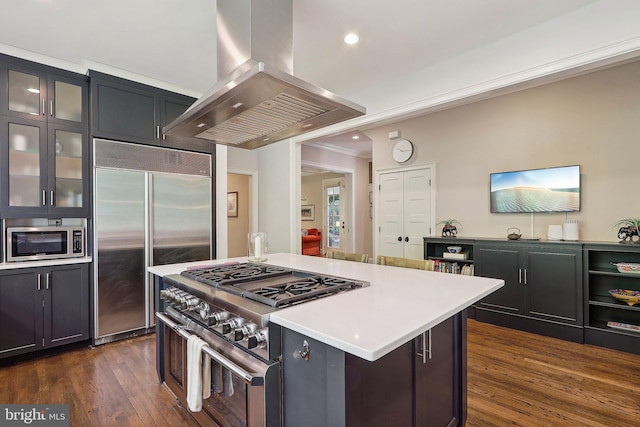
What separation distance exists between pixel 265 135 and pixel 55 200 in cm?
229

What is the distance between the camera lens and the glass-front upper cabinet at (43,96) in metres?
2.81

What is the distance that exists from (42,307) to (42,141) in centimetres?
151

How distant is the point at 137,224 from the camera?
131 inches

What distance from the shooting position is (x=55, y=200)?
3000 mm

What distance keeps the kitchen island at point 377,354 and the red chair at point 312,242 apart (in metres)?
7.50


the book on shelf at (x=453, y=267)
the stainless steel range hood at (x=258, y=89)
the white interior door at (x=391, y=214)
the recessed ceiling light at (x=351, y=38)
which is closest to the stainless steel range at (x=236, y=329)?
the stainless steel range hood at (x=258, y=89)

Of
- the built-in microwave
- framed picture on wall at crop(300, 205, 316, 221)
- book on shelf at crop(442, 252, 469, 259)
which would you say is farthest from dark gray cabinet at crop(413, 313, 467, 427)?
framed picture on wall at crop(300, 205, 316, 221)

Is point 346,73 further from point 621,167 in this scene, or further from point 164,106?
point 621,167

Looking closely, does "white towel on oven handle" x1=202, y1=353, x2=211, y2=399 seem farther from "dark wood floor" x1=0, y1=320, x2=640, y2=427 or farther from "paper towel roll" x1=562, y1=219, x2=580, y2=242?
"paper towel roll" x1=562, y1=219, x2=580, y2=242

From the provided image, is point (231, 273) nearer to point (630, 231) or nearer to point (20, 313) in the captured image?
point (20, 313)

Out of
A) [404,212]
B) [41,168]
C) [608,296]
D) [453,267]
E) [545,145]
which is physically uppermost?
[545,145]

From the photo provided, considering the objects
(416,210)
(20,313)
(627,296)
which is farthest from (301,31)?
(627,296)

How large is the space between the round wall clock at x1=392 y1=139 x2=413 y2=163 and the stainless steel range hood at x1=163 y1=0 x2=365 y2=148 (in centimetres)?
330

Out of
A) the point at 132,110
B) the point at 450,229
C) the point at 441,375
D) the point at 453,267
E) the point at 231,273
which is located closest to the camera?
the point at 441,375
